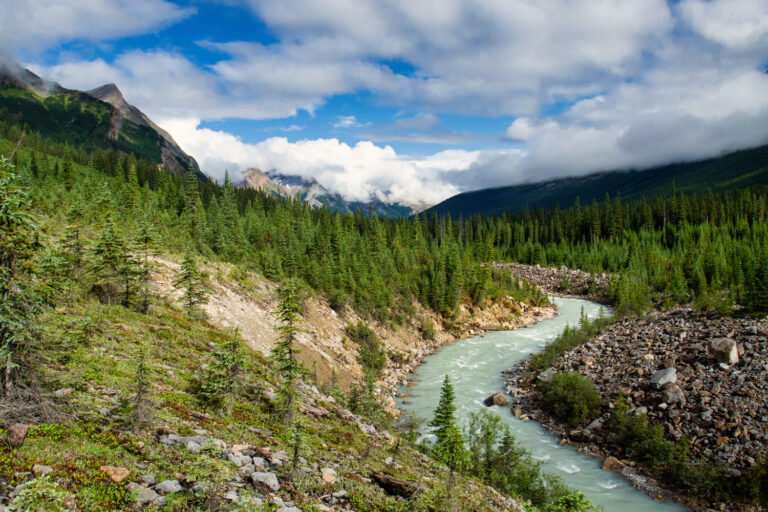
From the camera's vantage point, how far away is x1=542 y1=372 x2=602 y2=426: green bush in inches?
1169

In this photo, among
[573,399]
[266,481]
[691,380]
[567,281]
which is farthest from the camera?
[567,281]

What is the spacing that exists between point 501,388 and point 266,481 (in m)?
33.5

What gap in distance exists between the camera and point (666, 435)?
82.2 feet

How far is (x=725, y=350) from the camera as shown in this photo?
29.6m

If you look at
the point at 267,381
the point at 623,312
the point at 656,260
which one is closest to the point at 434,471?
the point at 267,381

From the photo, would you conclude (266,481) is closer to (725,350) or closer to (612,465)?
(612,465)

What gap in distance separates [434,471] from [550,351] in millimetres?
30947

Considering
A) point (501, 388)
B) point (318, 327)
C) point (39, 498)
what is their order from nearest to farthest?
A: point (39, 498) → point (501, 388) → point (318, 327)

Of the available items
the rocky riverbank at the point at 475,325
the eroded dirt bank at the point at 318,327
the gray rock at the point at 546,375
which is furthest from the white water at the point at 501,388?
the gray rock at the point at 546,375

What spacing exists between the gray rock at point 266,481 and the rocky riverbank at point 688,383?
82.0 feet

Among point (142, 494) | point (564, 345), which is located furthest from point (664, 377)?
point (142, 494)

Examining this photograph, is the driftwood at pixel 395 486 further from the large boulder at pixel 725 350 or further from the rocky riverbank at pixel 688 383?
the large boulder at pixel 725 350

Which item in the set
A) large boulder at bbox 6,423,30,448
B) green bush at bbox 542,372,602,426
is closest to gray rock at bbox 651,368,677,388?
green bush at bbox 542,372,602,426

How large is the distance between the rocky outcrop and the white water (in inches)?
87.9
